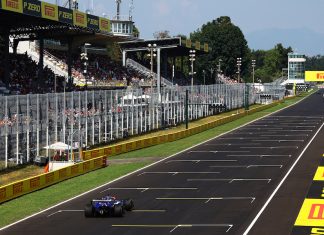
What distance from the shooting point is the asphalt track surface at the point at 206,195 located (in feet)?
94.0

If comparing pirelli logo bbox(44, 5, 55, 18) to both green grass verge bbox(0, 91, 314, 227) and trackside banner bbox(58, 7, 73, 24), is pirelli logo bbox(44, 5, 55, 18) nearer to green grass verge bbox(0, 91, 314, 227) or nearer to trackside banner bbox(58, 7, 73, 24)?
trackside banner bbox(58, 7, 73, 24)

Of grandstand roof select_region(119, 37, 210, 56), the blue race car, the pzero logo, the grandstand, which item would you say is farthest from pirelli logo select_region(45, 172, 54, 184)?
grandstand roof select_region(119, 37, 210, 56)

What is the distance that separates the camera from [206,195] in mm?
36906

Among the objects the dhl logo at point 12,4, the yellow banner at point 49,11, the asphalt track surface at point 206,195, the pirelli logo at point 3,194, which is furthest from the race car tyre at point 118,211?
the yellow banner at point 49,11

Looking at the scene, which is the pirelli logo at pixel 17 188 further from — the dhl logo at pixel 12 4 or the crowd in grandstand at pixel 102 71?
the crowd in grandstand at pixel 102 71

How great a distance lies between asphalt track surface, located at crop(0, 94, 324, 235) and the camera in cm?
2866

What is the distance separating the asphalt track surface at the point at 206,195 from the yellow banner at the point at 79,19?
81.5 feet

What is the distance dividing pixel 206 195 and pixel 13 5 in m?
36.7

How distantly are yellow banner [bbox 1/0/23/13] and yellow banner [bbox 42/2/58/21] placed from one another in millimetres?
4464

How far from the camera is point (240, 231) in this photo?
2723cm

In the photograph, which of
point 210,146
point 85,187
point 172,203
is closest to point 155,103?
point 210,146

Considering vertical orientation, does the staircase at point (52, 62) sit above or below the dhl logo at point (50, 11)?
below

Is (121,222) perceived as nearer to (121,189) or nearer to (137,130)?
(121,189)

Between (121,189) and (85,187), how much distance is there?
9.11ft
